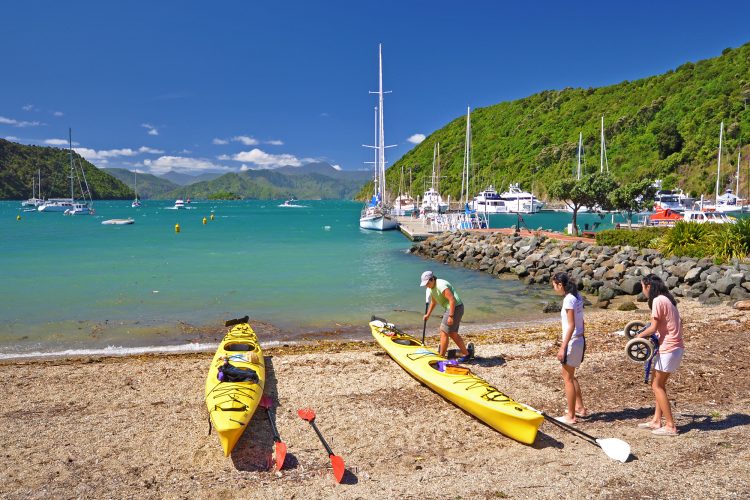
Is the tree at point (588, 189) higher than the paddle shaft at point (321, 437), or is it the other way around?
the tree at point (588, 189)

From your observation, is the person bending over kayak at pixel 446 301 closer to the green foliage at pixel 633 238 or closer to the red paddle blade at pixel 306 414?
the red paddle blade at pixel 306 414

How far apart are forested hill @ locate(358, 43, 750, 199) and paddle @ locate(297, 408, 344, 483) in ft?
233

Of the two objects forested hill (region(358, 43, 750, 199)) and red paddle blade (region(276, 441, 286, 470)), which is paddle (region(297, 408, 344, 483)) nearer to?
red paddle blade (region(276, 441, 286, 470))

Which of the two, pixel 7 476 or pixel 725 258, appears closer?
pixel 7 476

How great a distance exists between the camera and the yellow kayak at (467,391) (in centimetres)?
618

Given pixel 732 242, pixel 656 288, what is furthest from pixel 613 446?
pixel 732 242

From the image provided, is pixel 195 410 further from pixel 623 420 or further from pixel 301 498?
pixel 623 420

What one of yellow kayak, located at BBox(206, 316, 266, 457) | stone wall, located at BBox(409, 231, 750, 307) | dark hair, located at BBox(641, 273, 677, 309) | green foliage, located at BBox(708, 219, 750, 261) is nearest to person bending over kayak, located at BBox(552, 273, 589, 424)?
dark hair, located at BBox(641, 273, 677, 309)

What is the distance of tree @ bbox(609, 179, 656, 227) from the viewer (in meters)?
31.1

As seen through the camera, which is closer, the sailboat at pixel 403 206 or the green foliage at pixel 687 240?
the green foliage at pixel 687 240

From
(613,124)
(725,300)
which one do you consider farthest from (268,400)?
(613,124)

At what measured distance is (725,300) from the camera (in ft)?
49.0

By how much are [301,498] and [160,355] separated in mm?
7503

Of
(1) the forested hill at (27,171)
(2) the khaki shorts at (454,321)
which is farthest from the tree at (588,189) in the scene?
(1) the forested hill at (27,171)
